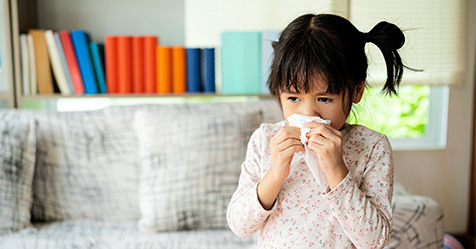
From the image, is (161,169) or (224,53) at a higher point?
(224,53)

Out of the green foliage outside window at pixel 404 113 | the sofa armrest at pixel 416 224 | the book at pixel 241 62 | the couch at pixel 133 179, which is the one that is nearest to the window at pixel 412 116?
the green foliage outside window at pixel 404 113

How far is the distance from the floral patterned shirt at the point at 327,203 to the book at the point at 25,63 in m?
1.45

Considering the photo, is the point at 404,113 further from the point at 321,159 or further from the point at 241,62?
the point at 321,159

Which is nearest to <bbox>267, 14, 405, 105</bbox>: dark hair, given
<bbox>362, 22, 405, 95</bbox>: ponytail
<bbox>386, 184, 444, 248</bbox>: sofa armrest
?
<bbox>362, 22, 405, 95</bbox>: ponytail

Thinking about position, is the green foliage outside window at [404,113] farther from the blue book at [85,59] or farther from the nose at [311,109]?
the nose at [311,109]

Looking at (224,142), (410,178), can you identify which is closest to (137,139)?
(224,142)

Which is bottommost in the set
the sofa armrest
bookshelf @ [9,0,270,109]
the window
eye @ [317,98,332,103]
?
the sofa armrest

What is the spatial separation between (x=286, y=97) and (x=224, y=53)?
1234 millimetres

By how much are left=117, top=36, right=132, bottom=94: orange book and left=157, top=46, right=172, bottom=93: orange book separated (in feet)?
0.44

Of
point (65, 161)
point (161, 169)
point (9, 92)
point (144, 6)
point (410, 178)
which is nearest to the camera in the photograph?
point (161, 169)

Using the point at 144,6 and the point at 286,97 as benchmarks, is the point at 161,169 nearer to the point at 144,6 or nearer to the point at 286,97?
the point at 286,97

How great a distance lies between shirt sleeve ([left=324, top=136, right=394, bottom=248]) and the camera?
0.96 m

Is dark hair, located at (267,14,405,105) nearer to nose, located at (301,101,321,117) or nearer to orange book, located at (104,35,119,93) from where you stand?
nose, located at (301,101,321,117)

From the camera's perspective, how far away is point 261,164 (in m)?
1.11
